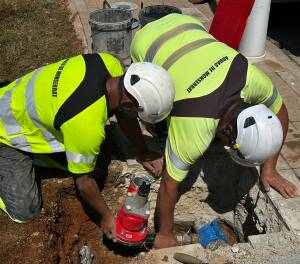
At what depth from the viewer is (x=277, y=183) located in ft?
12.6

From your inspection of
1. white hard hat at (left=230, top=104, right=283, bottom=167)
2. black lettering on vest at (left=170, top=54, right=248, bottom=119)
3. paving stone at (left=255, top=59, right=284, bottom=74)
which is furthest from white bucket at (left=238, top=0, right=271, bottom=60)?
white hard hat at (left=230, top=104, right=283, bottom=167)

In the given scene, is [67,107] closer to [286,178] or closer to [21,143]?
[21,143]

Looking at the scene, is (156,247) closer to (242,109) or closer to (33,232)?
(33,232)

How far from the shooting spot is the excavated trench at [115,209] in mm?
3576

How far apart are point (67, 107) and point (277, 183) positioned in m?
2.16

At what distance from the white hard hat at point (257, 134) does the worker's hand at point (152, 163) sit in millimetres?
1337

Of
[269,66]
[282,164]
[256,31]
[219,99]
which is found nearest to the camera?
[219,99]

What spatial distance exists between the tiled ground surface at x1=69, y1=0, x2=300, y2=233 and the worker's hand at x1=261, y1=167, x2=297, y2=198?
0.06 metres

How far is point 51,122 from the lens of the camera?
11.0ft

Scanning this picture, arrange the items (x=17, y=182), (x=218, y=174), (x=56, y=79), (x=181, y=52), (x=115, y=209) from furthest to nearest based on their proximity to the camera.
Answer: (x=218, y=174) → (x=115, y=209) → (x=17, y=182) → (x=181, y=52) → (x=56, y=79)

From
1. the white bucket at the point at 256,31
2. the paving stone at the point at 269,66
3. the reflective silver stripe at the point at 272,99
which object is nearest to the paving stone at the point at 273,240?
the reflective silver stripe at the point at 272,99

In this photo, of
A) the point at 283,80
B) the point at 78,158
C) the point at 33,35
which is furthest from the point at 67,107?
the point at 33,35

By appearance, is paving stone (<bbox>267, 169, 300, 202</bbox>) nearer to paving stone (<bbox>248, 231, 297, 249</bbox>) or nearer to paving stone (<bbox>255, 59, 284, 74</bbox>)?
paving stone (<bbox>248, 231, 297, 249</bbox>)

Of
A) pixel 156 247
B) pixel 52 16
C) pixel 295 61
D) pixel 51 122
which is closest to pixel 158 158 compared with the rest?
pixel 156 247
